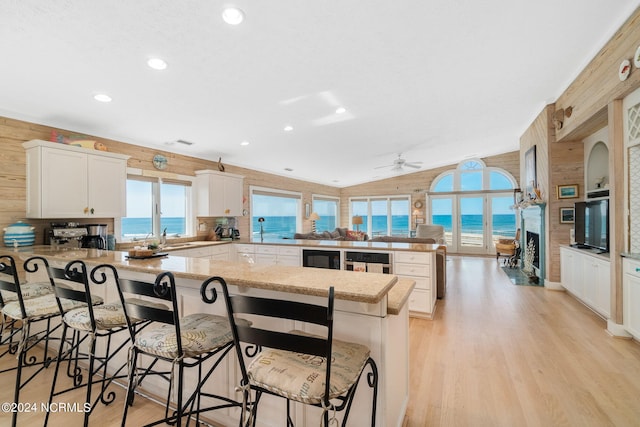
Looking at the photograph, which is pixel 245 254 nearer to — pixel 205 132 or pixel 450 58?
pixel 205 132

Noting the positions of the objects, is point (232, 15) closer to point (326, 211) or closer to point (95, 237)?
point (95, 237)

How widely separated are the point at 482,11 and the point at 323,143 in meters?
3.54

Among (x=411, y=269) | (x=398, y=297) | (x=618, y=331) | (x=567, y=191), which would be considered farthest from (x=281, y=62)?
(x=567, y=191)

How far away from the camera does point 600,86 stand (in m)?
3.30

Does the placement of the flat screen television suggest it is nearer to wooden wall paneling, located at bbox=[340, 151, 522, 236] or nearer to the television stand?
the television stand

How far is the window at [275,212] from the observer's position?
6891 millimetres

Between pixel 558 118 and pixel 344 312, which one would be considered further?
pixel 558 118

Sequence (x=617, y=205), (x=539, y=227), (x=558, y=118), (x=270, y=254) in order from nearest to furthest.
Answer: (x=617, y=205) → (x=558, y=118) → (x=270, y=254) → (x=539, y=227)

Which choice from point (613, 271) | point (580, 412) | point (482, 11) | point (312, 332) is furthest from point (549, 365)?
point (482, 11)

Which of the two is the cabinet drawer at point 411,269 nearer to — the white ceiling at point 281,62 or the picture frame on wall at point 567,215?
the white ceiling at point 281,62

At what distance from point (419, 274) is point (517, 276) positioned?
3698 millimetres

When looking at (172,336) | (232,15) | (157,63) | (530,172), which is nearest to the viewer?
(172,336)

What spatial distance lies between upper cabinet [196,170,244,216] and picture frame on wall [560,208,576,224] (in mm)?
5862

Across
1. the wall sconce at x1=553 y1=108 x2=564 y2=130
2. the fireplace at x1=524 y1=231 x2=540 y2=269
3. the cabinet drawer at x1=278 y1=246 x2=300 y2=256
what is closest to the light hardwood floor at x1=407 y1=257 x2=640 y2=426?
the fireplace at x1=524 y1=231 x2=540 y2=269
